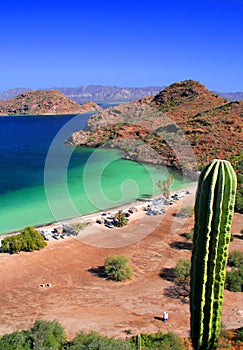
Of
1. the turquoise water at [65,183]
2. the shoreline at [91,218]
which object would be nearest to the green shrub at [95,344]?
the shoreline at [91,218]

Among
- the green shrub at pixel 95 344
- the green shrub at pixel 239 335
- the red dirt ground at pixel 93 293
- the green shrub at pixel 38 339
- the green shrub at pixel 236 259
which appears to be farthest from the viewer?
the green shrub at pixel 236 259

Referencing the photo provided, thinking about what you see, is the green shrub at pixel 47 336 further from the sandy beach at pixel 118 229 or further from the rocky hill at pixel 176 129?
the rocky hill at pixel 176 129

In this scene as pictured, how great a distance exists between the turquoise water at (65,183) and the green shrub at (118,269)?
34.2 feet

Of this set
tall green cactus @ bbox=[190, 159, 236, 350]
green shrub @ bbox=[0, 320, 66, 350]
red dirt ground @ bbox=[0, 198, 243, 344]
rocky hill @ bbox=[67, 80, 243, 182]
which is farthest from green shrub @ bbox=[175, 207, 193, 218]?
tall green cactus @ bbox=[190, 159, 236, 350]

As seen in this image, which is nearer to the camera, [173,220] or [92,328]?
[92,328]

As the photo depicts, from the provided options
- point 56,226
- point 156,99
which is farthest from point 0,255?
point 156,99

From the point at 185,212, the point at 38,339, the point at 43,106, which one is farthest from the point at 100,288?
the point at 43,106

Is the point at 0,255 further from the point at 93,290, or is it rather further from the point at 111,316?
the point at 111,316

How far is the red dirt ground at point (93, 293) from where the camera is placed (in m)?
13.9

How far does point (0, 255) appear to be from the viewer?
20.8m

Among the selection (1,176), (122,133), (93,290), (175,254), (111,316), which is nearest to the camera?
(111,316)

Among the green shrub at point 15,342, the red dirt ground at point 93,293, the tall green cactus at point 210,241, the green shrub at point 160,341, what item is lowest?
the red dirt ground at point 93,293

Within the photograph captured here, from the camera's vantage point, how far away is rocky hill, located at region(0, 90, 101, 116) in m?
159

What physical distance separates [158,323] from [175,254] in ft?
22.6
